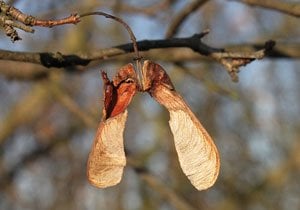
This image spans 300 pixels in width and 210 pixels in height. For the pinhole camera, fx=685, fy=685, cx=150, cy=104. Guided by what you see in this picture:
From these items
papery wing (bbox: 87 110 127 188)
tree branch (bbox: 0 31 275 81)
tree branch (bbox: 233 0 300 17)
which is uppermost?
tree branch (bbox: 233 0 300 17)

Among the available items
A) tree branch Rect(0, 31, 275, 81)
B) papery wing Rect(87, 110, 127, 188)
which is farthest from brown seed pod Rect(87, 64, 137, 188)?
tree branch Rect(0, 31, 275, 81)

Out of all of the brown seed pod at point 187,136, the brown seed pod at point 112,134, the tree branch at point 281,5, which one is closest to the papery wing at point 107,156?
the brown seed pod at point 112,134

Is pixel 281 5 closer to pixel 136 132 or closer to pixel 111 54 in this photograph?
pixel 111 54

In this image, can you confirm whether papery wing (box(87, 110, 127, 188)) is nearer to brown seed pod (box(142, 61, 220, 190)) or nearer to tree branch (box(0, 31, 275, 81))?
brown seed pod (box(142, 61, 220, 190))

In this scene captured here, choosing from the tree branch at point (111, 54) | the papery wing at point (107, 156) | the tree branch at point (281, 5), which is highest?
the tree branch at point (281, 5)

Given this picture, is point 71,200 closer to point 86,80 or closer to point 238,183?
point 86,80

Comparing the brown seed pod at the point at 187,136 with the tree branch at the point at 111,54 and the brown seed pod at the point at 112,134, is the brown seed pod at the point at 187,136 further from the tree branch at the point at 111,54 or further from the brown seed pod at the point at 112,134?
the tree branch at the point at 111,54
